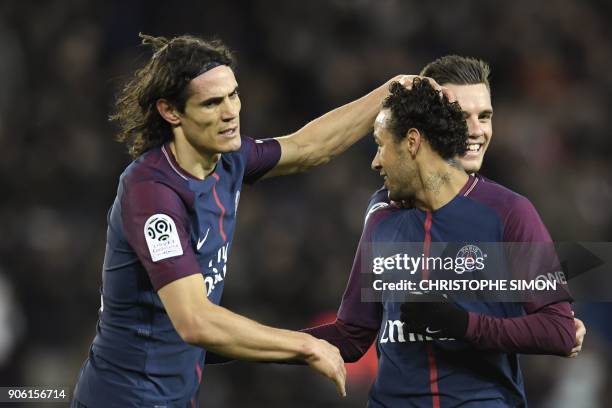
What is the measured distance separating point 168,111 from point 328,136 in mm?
908

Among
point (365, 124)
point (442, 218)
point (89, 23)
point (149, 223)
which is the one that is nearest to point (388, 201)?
point (442, 218)

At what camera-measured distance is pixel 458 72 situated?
4.73 meters

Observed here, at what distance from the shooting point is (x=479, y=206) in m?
4.09

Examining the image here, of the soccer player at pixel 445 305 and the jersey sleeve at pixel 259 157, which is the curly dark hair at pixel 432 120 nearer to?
the soccer player at pixel 445 305

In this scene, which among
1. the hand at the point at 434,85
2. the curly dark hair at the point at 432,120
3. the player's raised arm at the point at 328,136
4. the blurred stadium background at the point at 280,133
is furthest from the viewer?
the blurred stadium background at the point at 280,133

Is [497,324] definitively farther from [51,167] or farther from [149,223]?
[51,167]

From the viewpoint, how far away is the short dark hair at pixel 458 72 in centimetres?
472

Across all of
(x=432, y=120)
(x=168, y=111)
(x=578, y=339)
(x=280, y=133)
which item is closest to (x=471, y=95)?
(x=432, y=120)

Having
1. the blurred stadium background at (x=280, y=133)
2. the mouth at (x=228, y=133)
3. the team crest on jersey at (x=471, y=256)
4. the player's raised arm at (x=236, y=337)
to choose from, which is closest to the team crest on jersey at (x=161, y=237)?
the player's raised arm at (x=236, y=337)

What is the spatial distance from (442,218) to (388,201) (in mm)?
335

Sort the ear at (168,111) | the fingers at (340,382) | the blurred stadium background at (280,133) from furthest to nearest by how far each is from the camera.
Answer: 1. the blurred stadium background at (280,133)
2. the ear at (168,111)
3. the fingers at (340,382)

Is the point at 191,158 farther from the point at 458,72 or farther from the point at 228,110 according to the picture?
the point at 458,72

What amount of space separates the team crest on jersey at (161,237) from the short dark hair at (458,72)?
144cm

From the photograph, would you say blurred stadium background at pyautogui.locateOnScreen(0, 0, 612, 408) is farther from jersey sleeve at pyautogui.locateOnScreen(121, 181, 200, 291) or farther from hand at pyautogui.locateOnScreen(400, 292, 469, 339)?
hand at pyautogui.locateOnScreen(400, 292, 469, 339)
